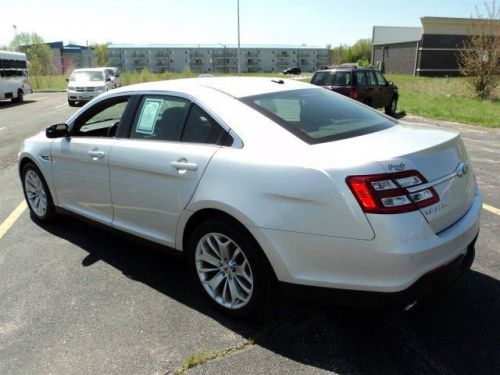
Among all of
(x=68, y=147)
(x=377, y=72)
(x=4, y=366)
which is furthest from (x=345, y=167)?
(x=377, y=72)

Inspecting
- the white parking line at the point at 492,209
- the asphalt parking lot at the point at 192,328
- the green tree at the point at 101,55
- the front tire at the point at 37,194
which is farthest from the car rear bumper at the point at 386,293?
the green tree at the point at 101,55

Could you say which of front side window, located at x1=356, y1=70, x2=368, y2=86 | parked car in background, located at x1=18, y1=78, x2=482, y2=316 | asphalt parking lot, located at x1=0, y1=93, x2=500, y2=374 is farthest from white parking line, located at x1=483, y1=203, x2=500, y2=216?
front side window, located at x1=356, y1=70, x2=368, y2=86

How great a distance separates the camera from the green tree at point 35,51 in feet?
154

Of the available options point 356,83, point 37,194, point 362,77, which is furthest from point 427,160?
point 362,77

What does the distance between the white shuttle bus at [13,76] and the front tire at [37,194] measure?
2103 cm

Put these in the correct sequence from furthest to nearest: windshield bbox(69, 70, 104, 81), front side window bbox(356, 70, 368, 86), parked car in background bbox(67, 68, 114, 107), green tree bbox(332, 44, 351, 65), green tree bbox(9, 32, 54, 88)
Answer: green tree bbox(332, 44, 351, 65)
green tree bbox(9, 32, 54, 88)
windshield bbox(69, 70, 104, 81)
parked car in background bbox(67, 68, 114, 107)
front side window bbox(356, 70, 368, 86)

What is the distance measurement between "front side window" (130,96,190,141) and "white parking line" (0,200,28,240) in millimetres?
2406

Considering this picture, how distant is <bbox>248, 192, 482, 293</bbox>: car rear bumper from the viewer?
96.7 inches

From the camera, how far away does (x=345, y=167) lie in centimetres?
254

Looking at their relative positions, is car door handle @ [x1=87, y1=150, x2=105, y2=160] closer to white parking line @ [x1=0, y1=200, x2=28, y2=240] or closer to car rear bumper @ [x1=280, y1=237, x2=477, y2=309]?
white parking line @ [x1=0, y1=200, x2=28, y2=240]

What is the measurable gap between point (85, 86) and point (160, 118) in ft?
73.0

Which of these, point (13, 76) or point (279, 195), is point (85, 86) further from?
point (279, 195)

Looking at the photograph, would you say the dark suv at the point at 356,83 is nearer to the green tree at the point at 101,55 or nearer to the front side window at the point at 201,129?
the front side window at the point at 201,129

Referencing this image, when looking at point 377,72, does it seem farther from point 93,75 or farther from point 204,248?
point 93,75
